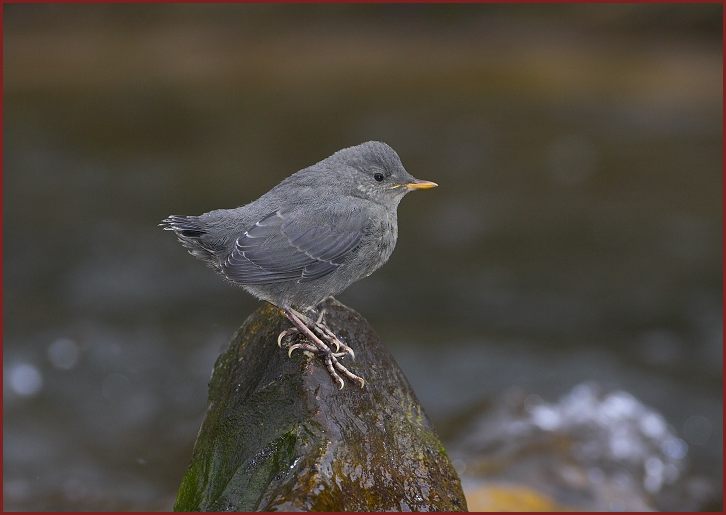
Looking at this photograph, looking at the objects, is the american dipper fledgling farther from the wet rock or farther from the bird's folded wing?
the wet rock

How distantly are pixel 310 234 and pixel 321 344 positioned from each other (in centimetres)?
49

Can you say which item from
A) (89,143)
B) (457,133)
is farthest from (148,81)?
(457,133)

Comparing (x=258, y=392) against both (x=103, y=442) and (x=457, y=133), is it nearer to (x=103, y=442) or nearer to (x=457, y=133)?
(x=103, y=442)

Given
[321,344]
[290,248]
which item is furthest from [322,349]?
[290,248]

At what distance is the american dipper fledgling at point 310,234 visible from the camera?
3.54 metres

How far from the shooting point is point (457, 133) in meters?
10.8

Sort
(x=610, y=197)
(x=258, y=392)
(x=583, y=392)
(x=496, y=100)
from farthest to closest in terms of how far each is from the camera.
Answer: (x=496, y=100) → (x=610, y=197) → (x=583, y=392) → (x=258, y=392)

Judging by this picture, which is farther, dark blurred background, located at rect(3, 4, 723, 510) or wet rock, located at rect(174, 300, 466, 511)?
dark blurred background, located at rect(3, 4, 723, 510)

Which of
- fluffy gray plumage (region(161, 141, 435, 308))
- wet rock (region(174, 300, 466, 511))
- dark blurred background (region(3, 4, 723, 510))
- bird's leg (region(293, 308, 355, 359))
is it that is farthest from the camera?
dark blurred background (region(3, 4, 723, 510))

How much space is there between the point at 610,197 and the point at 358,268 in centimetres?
675

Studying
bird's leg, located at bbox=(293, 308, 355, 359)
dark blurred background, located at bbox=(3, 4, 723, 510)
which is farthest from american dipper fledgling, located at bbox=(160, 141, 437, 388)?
dark blurred background, located at bbox=(3, 4, 723, 510)

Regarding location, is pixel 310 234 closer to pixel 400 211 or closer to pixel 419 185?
pixel 419 185

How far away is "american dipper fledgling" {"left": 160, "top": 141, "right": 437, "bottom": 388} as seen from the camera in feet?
11.6

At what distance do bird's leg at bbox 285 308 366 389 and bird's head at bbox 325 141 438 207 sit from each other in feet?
1.90
